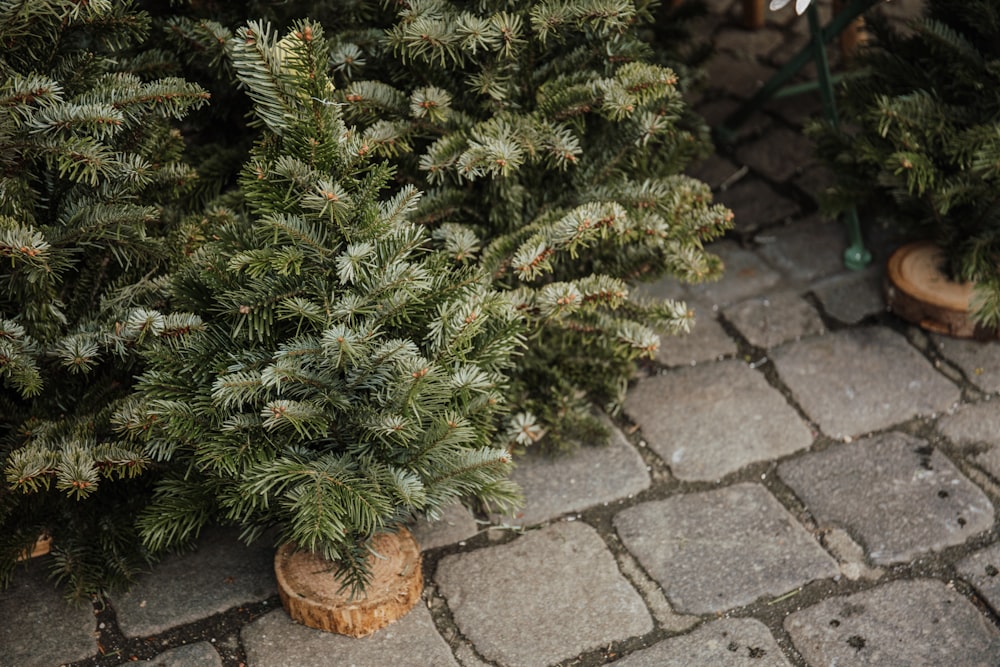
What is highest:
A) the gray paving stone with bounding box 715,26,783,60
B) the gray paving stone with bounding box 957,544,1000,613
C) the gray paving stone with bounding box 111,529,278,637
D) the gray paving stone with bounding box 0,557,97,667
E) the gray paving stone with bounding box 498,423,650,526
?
the gray paving stone with bounding box 715,26,783,60

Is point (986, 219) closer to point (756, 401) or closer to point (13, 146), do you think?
point (756, 401)

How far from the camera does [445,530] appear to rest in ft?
8.29

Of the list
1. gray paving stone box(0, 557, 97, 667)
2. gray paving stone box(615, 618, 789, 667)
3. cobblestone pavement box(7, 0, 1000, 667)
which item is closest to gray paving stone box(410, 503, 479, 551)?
cobblestone pavement box(7, 0, 1000, 667)

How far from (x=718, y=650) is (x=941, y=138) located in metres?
1.53

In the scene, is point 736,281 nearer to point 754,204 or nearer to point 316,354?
point 754,204

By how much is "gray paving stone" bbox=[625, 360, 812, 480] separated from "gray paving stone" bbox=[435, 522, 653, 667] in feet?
1.31

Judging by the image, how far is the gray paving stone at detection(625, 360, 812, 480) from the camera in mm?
2730

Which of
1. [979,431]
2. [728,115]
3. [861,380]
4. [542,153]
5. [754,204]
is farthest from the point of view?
[728,115]

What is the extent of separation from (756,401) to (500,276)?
919mm

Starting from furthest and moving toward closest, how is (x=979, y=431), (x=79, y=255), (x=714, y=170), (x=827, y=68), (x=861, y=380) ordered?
1. (x=714, y=170)
2. (x=827, y=68)
3. (x=861, y=380)
4. (x=979, y=431)
5. (x=79, y=255)

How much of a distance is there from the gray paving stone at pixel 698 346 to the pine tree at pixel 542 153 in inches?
15.7

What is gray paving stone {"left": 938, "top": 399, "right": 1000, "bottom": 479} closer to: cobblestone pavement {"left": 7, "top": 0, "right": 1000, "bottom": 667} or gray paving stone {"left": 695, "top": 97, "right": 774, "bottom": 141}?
cobblestone pavement {"left": 7, "top": 0, "right": 1000, "bottom": 667}

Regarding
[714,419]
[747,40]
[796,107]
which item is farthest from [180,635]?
[747,40]

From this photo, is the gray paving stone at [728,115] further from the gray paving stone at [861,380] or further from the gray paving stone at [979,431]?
the gray paving stone at [979,431]
